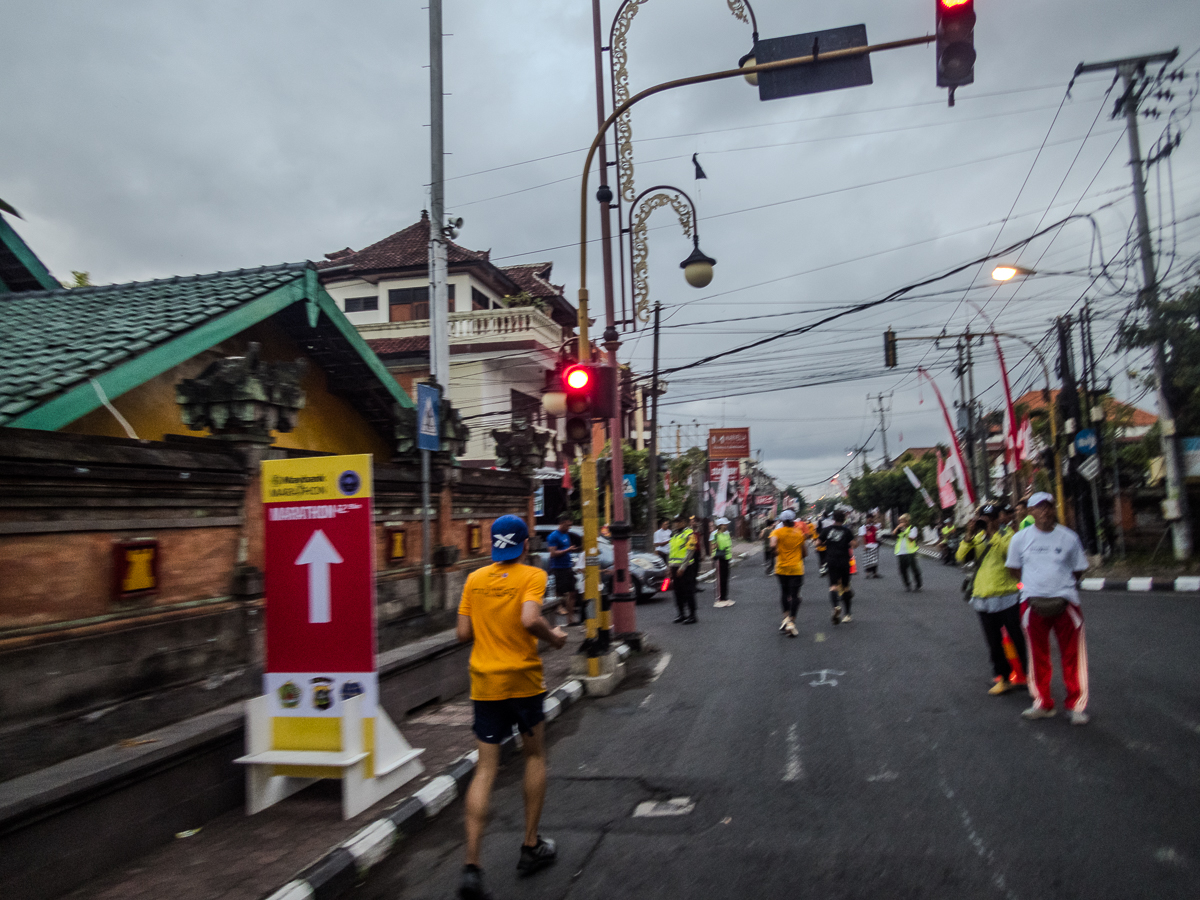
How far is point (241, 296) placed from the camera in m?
8.30

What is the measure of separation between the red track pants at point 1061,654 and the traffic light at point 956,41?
4.30 meters

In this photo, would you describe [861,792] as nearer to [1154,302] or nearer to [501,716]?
[501,716]

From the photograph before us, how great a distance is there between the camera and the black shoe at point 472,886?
4.30 meters

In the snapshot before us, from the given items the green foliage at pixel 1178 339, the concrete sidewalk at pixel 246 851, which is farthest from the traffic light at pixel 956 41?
the green foliage at pixel 1178 339

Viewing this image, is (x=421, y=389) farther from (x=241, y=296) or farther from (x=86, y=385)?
(x=86, y=385)

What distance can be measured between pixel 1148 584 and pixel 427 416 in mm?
16859

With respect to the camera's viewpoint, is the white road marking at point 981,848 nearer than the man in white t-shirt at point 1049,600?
Yes

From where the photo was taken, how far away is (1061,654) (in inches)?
283

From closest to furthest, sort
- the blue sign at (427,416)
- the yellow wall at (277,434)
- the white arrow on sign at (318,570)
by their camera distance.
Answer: the white arrow on sign at (318,570), the yellow wall at (277,434), the blue sign at (427,416)

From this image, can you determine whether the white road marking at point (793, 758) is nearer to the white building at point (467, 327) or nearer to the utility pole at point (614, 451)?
the utility pole at point (614, 451)

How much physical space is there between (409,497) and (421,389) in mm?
2041

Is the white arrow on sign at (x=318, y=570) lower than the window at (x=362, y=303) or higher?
lower

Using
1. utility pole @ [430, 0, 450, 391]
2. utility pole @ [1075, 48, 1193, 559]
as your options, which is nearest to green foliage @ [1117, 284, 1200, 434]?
utility pole @ [1075, 48, 1193, 559]

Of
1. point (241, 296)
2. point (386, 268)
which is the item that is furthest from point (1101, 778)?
point (386, 268)
